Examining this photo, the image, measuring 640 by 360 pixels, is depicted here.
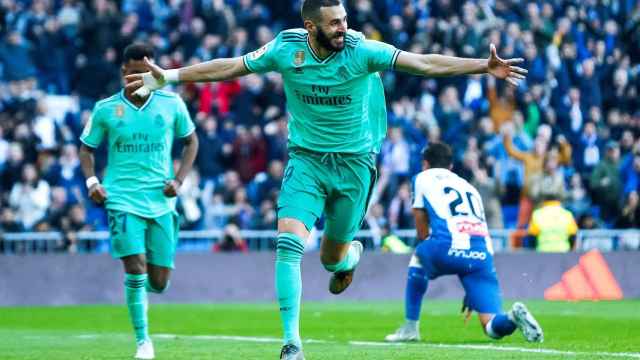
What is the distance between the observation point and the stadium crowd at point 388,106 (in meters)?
26.2

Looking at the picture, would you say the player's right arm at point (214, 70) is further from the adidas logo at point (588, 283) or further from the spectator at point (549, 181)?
the adidas logo at point (588, 283)

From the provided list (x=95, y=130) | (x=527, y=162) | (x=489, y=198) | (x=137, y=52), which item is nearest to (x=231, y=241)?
(x=489, y=198)

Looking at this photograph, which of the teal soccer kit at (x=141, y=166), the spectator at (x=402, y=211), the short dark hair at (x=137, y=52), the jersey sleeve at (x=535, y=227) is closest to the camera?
the short dark hair at (x=137, y=52)

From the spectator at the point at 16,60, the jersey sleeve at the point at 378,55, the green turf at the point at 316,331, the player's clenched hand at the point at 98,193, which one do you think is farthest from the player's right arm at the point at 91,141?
the spectator at the point at 16,60

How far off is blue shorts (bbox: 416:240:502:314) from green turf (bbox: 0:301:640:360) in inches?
14.9

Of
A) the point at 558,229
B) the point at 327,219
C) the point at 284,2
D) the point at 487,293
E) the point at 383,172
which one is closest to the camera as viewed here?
the point at 327,219

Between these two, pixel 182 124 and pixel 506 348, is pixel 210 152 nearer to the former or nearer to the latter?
pixel 182 124

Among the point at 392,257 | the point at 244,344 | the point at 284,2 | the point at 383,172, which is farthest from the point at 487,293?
the point at 284,2

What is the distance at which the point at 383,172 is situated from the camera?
27.0 m

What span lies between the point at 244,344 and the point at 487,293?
7.29ft

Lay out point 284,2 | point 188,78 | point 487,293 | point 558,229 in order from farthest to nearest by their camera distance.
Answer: point 284,2
point 558,229
point 487,293
point 188,78

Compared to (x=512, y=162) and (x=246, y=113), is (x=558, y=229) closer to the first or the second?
(x=512, y=162)

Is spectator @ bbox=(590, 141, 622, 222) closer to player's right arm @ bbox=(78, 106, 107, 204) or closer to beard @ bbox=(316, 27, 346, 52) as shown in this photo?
player's right arm @ bbox=(78, 106, 107, 204)

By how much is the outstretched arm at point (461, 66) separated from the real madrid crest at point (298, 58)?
713 mm
